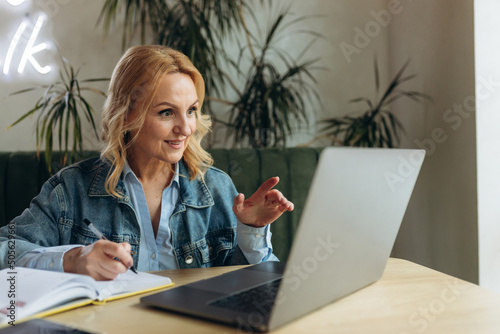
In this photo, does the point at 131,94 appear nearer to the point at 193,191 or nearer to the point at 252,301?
the point at 193,191

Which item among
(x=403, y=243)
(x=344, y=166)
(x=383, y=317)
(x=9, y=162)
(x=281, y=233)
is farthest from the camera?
(x=403, y=243)

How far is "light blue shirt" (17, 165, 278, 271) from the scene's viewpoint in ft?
4.47

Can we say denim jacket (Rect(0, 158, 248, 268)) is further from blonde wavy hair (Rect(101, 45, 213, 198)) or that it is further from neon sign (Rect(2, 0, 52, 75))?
neon sign (Rect(2, 0, 52, 75))

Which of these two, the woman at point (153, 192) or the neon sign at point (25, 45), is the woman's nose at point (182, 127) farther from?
the neon sign at point (25, 45)

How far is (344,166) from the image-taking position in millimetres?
718

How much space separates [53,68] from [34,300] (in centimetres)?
199

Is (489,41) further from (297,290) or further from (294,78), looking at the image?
(297,290)

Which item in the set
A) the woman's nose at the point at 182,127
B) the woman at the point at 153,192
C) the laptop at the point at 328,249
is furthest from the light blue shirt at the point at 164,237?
the laptop at the point at 328,249

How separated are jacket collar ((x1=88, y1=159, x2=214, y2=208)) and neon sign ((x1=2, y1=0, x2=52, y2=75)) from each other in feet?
4.06

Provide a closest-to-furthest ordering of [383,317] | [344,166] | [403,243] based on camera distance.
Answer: [344,166]
[383,317]
[403,243]

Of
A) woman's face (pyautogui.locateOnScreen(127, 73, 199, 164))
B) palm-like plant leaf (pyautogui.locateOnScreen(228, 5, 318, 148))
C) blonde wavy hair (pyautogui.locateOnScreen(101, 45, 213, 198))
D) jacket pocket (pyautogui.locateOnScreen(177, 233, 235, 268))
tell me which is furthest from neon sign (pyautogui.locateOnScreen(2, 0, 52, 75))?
jacket pocket (pyautogui.locateOnScreen(177, 233, 235, 268))

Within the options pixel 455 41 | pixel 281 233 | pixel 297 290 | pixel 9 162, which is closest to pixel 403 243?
pixel 281 233

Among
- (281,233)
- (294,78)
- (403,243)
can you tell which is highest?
(294,78)

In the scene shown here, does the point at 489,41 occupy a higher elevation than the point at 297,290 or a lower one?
higher
